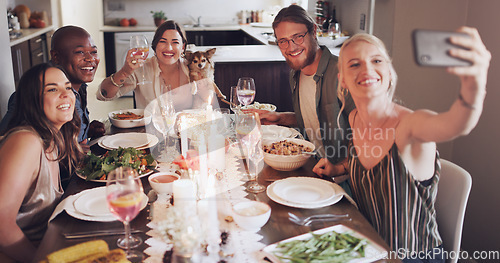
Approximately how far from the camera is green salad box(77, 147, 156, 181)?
5.69 ft

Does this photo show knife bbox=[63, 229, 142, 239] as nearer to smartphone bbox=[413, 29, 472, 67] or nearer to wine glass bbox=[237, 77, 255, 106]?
smartphone bbox=[413, 29, 472, 67]

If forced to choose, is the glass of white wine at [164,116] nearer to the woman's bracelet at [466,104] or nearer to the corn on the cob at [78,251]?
the corn on the cob at [78,251]

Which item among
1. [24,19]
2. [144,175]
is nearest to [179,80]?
[144,175]

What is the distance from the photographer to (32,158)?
1508 millimetres

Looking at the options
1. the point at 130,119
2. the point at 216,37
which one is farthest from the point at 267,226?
the point at 216,37

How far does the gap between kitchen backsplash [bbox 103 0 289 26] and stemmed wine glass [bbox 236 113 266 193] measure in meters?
6.05

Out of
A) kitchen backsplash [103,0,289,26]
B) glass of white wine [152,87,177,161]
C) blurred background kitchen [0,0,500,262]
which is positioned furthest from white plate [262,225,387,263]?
kitchen backsplash [103,0,289,26]

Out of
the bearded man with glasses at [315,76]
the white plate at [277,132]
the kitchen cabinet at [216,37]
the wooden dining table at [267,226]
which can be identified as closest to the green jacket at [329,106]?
the bearded man with glasses at [315,76]

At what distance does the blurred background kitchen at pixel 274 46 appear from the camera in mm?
2385

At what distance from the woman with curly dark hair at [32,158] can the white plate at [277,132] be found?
0.91m

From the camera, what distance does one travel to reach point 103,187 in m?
1.63

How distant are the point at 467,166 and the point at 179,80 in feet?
5.92

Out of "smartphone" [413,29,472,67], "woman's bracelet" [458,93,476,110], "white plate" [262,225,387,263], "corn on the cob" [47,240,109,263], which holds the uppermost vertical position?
"smartphone" [413,29,472,67]

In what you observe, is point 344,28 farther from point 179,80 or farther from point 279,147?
point 279,147
